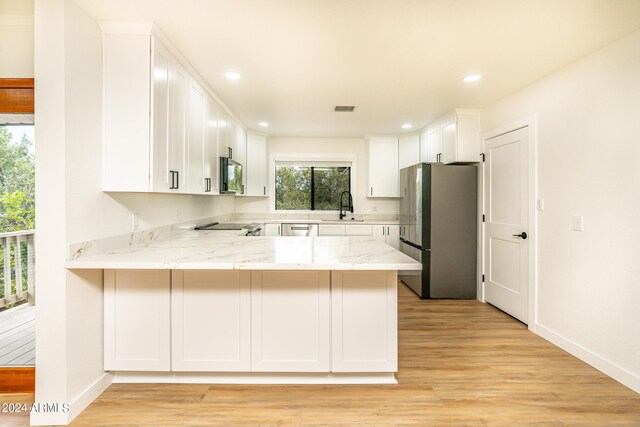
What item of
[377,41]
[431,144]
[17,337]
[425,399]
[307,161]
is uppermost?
[377,41]

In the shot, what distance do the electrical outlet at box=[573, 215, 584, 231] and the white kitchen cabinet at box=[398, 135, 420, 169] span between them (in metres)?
2.94

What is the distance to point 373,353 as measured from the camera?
7.04ft

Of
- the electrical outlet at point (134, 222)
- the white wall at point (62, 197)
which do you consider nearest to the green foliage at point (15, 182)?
the white wall at point (62, 197)

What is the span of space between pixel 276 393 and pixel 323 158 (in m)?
4.24

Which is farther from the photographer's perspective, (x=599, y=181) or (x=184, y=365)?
(x=599, y=181)

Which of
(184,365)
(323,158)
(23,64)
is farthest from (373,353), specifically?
(323,158)

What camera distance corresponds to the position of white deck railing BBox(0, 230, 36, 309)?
1909 millimetres

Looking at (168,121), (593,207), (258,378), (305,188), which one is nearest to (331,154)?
(305,188)

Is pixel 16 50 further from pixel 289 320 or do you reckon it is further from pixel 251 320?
pixel 289 320

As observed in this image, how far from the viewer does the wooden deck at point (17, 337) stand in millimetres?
1944

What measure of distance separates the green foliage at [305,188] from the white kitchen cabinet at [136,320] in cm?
376

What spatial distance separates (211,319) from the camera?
2150 millimetres

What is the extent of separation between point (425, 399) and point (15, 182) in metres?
2.76

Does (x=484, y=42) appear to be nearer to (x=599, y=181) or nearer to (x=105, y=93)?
(x=599, y=181)
